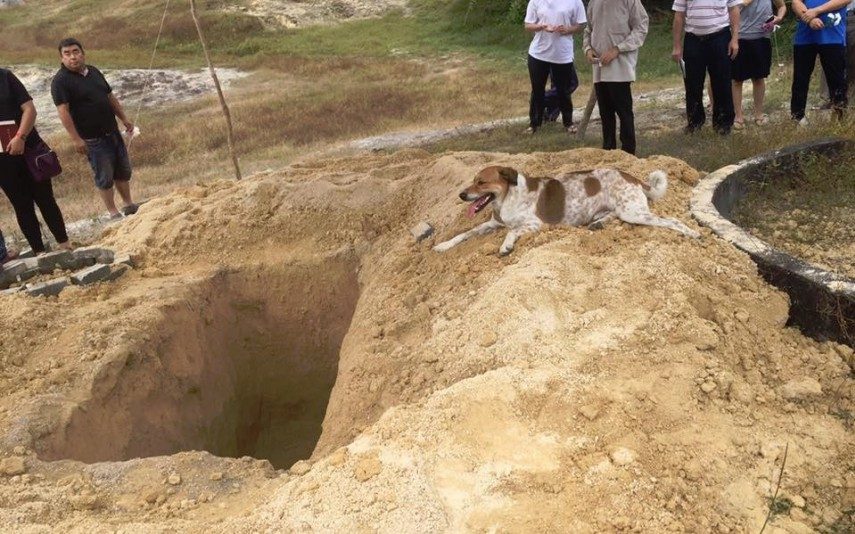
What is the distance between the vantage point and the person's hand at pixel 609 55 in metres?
6.26

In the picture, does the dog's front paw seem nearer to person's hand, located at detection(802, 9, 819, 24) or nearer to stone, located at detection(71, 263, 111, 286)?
stone, located at detection(71, 263, 111, 286)

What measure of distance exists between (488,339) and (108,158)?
17.0 feet

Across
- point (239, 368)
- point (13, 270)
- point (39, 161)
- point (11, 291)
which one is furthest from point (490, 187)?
point (39, 161)

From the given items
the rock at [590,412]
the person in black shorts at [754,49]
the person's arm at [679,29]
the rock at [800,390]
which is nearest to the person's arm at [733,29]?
the person's arm at [679,29]

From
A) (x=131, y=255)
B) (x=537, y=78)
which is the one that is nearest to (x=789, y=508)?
(x=131, y=255)

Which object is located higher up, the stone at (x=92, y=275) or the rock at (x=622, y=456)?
the stone at (x=92, y=275)

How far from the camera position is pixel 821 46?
6.80 metres

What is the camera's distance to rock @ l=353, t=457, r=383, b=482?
293cm

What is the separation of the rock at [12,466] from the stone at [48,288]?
6.48ft

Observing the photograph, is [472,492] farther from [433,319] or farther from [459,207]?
[459,207]

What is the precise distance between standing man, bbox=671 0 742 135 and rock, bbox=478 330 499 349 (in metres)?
4.52

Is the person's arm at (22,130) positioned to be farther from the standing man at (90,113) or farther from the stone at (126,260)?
the stone at (126,260)

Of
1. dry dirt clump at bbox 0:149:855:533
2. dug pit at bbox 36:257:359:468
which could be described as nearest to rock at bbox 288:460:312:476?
dry dirt clump at bbox 0:149:855:533

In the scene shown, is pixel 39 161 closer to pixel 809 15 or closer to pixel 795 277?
pixel 795 277
